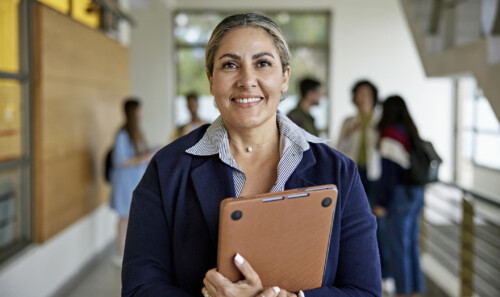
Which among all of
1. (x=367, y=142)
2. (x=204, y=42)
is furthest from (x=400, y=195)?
(x=204, y=42)

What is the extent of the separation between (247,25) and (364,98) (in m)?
3.72

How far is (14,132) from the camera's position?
3.84m

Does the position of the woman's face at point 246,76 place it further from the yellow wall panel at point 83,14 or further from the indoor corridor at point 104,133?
the yellow wall panel at point 83,14

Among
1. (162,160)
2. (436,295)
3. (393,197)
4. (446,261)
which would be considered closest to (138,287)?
(162,160)

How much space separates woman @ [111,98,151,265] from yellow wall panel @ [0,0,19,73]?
161 centimetres

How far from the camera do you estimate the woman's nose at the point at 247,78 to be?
53.2 inches

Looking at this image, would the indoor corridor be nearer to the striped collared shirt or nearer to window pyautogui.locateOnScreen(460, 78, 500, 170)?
the striped collared shirt

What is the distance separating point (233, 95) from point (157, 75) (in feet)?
30.8

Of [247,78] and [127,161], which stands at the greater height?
[247,78]

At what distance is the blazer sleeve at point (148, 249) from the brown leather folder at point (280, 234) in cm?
22

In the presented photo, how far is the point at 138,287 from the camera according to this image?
1341mm

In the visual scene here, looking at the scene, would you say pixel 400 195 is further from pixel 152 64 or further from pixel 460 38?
pixel 152 64

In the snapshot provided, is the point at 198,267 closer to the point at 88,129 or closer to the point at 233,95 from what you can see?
the point at 233,95

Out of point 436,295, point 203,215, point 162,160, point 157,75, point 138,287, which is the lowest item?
point 436,295
